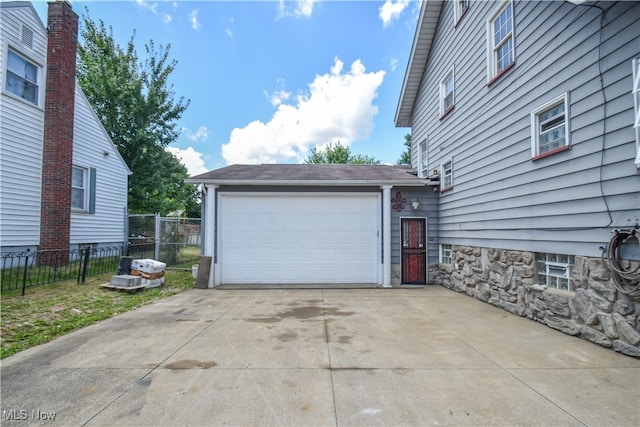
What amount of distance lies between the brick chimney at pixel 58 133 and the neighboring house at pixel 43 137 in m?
0.02

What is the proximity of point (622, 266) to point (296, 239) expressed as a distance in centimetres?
634

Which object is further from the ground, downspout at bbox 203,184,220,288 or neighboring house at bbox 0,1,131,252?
neighboring house at bbox 0,1,131,252

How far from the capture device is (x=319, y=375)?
9.55 ft

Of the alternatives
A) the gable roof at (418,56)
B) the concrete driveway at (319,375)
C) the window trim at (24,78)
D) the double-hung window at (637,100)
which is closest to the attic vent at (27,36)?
the window trim at (24,78)

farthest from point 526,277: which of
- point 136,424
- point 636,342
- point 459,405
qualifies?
point 136,424

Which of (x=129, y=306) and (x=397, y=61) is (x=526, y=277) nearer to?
(x=129, y=306)

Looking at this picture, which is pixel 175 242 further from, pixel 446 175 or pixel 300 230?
pixel 446 175

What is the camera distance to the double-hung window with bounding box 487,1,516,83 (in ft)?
18.4

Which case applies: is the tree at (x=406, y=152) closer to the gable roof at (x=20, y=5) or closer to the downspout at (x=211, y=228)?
the downspout at (x=211, y=228)

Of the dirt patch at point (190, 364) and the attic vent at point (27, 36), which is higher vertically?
the attic vent at point (27, 36)

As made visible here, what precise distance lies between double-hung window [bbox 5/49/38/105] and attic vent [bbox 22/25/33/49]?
1.40ft

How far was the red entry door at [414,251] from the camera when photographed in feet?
27.3

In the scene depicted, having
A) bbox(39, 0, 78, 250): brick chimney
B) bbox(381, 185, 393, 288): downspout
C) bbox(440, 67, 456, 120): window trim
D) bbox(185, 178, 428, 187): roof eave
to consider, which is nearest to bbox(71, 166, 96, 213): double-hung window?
bbox(39, 0, 78, 250): brick chimney

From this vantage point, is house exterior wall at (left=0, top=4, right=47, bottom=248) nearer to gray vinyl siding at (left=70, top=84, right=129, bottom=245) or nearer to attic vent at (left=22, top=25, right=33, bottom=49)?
attic vent at (left=22, top=25, right=33, bottom=49)
